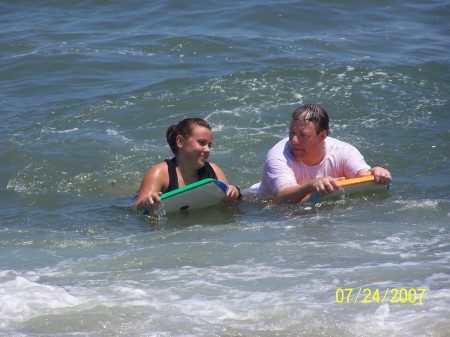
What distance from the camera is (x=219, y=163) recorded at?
9.80 metres

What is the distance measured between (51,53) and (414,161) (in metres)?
7.34

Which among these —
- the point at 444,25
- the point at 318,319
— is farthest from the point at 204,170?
the point at 444,25

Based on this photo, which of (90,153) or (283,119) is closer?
(90,153)

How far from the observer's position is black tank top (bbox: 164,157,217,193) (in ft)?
25.2

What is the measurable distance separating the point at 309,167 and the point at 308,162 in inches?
1.9

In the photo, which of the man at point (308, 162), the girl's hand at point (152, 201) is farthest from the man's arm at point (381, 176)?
the girl's hand at point (152, 201)

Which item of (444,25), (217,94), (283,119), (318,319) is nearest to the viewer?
(318,319)

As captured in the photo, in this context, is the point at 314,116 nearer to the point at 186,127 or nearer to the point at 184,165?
the point at 186,127

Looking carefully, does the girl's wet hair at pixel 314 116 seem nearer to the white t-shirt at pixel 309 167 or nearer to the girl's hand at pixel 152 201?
the white t-shirt at pixel 309 167

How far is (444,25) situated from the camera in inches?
634

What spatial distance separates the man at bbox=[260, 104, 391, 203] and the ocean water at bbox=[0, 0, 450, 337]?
0.84 ft

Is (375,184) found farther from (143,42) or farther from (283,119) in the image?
(143,42)
